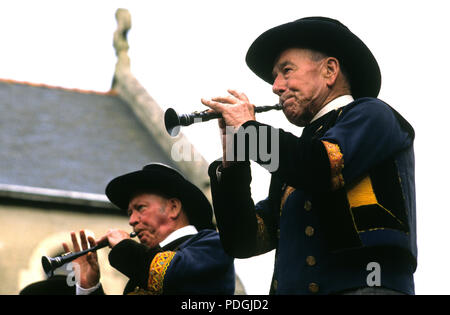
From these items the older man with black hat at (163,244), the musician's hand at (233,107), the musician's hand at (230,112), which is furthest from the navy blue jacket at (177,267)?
the musician's hand at (233,107)

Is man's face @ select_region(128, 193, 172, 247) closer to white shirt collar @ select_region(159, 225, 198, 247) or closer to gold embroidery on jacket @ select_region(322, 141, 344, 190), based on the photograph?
white shirt collar @ select_region(159, 225, 198, 247)

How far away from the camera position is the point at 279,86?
3.74 meters

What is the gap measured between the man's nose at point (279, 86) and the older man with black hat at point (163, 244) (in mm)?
1341

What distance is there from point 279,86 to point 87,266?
220 centimetres

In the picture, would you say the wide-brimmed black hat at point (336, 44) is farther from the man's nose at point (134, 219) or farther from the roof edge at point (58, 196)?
the roof edge at point (58, 196)

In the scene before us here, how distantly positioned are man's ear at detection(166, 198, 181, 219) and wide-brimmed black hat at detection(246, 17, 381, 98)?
5.81 ft

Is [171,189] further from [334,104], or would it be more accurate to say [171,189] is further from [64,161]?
[64,161]

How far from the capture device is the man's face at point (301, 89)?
3713mm

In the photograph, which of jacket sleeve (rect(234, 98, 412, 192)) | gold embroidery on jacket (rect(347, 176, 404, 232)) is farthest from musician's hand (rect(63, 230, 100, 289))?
gold embroidery on jacket (rect(347, 176, 404, 232))

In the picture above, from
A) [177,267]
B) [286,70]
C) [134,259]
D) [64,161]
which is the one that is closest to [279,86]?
[286,70]

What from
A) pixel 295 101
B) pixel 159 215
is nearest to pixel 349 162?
pixel 295 101

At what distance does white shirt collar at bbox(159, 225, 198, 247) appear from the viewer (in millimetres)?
5089

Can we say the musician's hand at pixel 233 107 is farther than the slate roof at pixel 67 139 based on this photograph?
No

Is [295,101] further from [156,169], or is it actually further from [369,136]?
[156,169]
